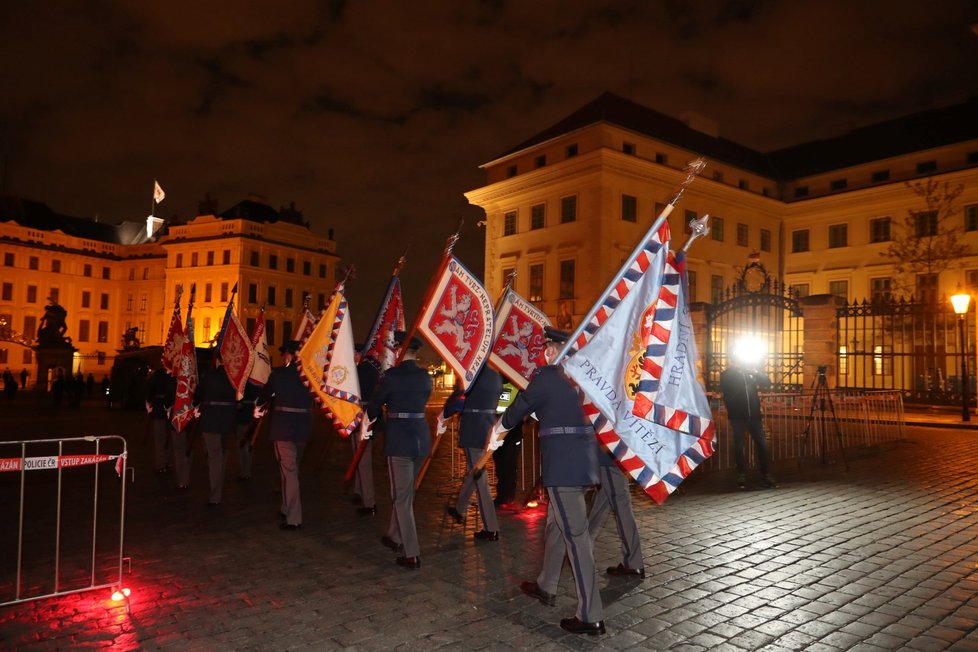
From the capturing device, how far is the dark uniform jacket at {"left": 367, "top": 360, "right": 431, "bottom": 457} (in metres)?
6.84

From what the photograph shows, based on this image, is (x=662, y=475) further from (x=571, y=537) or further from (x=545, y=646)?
(x=545, y=646)

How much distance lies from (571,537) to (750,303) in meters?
18.9

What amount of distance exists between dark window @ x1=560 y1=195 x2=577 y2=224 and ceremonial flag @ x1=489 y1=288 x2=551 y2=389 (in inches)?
1256

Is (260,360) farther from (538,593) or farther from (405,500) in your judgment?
(538,593)

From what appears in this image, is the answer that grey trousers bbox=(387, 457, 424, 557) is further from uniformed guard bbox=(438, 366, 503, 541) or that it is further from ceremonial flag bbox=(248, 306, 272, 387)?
ceremonial flag bbox=(248, 306, 272, 387)

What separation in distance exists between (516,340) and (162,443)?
6.78m

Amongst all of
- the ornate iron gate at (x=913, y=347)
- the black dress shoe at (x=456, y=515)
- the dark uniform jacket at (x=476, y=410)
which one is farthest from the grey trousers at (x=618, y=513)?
the ornate iron gate at (x=913, y=347)

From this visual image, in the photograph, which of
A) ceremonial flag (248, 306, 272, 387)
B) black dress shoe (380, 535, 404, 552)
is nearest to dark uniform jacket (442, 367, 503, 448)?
black dress shoe (380, 535, 404, 552)

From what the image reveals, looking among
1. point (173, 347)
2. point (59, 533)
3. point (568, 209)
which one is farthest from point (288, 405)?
point (568, 209)

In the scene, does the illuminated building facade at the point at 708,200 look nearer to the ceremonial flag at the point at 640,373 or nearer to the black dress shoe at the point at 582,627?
the ceremonial flag at the point at 640,373

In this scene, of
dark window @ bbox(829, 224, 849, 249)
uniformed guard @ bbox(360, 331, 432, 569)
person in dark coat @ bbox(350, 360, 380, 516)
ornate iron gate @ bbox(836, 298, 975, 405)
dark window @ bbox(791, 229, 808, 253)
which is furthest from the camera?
dark window @ bbox(791, 229, 808, 253)

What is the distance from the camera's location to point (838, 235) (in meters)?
46.2

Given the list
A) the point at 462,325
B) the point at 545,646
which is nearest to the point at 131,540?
the point at 462,325

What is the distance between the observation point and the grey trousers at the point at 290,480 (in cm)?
792
